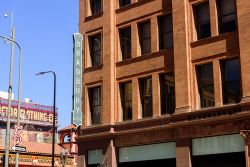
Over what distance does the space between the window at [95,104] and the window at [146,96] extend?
396cm

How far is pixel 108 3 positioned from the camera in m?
33.9

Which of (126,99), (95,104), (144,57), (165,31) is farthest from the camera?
(95,104)

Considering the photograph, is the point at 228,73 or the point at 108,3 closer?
the point at 228,73

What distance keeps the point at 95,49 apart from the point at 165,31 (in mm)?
6656

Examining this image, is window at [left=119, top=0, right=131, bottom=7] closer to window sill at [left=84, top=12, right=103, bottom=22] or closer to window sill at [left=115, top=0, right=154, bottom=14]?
window sill at [left=115, top=0, right=154, bottom=14]

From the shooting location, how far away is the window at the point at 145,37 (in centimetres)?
3127

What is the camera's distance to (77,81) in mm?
33719

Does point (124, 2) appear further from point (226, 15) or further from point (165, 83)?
point (226, 15)

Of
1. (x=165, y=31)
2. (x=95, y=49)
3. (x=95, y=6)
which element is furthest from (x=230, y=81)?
(x=95, y=6)

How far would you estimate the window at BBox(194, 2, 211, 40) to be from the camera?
2783 cm

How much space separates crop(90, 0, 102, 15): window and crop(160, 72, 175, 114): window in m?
8.54

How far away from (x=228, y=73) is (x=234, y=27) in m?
2.62

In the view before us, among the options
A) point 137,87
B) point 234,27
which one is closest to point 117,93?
point 137,87

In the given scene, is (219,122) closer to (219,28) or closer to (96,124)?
(219,28)
